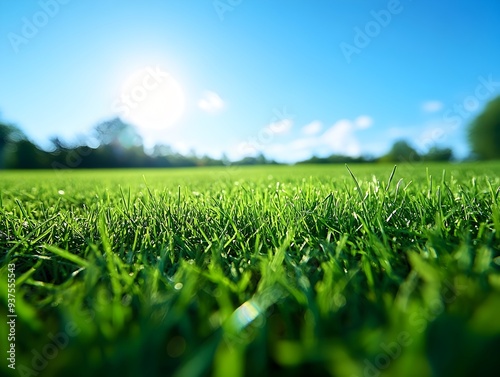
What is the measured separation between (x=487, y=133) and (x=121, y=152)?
145 feet

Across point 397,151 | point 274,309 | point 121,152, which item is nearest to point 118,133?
point 121,152

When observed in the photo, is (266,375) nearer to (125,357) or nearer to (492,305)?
(125,357)

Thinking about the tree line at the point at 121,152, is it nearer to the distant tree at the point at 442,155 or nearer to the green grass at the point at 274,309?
the distant tree at the point at 442,155

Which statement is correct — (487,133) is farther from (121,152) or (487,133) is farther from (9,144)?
(9,144)

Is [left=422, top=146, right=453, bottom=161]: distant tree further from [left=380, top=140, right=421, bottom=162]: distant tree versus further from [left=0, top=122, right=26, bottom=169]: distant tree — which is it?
[left=0, top=122, right=26, bottom=169]: distant tree

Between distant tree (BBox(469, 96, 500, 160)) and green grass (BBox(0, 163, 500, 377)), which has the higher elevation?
distant tree (BBox(469, 96, 500, 160))

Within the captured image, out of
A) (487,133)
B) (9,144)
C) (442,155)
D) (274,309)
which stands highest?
(487,133)

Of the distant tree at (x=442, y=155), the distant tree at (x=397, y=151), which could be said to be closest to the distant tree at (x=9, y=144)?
the distant tree at (x=397, y=151)

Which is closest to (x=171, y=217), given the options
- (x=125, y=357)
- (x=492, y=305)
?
(x=125, y=357)

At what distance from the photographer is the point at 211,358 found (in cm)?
48

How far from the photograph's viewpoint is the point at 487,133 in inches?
1517

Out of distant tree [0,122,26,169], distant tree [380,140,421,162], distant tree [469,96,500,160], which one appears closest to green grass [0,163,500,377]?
distant tree [0,122,26,169]

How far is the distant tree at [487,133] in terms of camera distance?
3789 centimetres

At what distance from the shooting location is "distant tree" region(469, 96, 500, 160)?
37.9m
